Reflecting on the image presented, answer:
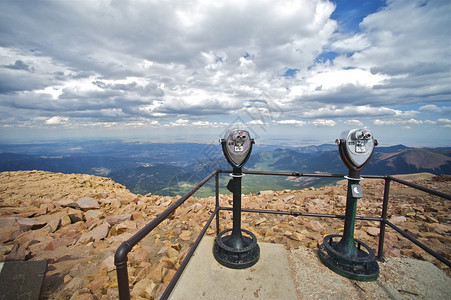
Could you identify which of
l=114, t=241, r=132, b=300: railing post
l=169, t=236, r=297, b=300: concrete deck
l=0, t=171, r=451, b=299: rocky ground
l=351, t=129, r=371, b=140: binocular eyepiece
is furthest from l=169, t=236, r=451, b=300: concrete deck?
l=351, t=129, r=371, b=140: binocular eyepiece

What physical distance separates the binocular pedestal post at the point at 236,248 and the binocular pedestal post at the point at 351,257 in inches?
36.5

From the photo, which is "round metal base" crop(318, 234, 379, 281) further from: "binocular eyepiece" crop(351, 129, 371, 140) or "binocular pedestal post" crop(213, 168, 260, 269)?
"binocular eyepiece" crop(351, 129, 371, 140)

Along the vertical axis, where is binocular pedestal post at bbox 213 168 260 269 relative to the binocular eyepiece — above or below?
below

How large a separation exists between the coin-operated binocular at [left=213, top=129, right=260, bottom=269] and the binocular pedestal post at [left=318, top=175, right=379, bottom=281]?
0.93m

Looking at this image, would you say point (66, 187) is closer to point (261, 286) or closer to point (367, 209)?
point (261, 286)

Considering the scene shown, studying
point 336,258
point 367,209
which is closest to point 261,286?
point 336,258

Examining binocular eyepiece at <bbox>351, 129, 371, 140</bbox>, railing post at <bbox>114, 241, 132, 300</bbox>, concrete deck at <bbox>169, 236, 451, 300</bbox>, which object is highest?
binocular eyepiece at <bbox>351, 129, 371, 140</bbox>

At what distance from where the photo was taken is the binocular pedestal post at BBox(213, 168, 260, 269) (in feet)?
8.19

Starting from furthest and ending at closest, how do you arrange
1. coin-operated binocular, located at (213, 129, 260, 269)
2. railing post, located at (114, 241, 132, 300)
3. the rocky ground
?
the rocky ground
coin-operated binocular, located at (213, 129, 260, 269)
railing post, located at (114, 241, 132, 300)

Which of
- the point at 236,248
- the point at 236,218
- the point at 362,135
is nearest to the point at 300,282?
the point at 236,248

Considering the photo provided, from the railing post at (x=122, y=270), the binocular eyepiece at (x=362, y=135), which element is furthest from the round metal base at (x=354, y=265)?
the railing post at (x=122, y=270)

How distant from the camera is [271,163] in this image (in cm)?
15312

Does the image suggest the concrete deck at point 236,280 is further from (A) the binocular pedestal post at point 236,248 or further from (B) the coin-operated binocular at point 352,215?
(B) the coin-operated binocular at point 352,215

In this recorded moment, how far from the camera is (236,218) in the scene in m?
2.65
